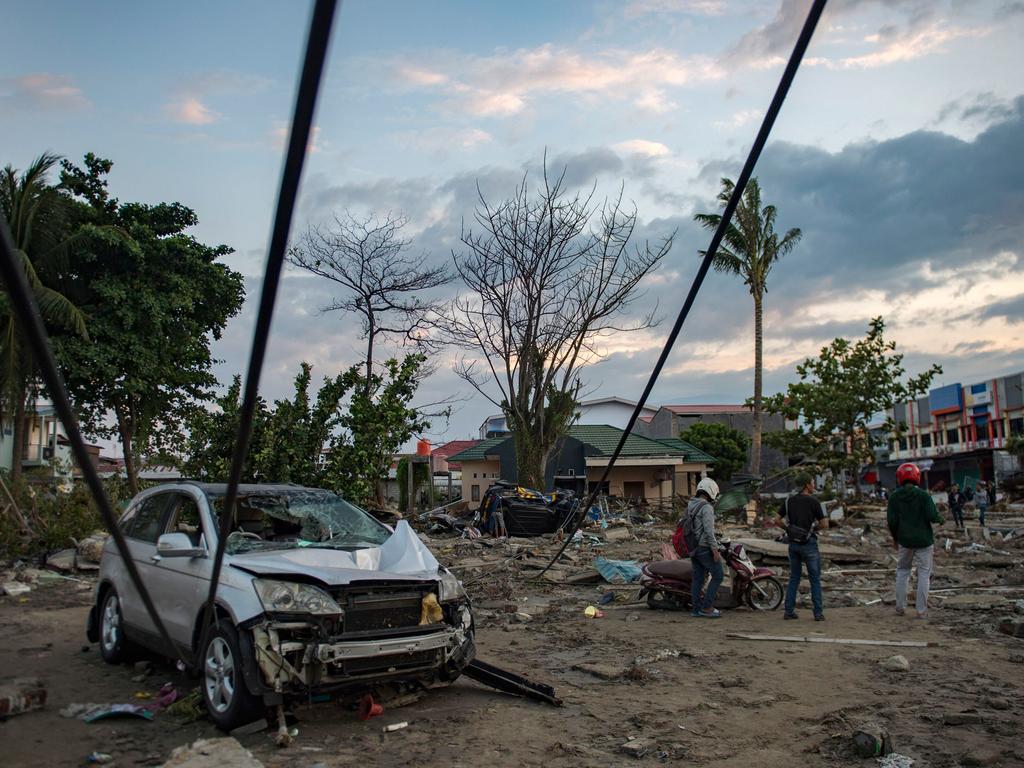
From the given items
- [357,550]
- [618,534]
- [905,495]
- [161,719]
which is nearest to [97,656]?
[161,719]

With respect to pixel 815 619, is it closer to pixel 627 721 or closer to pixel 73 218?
pixel 627 721

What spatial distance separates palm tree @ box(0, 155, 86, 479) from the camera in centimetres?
1848

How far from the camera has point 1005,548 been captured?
18797mm

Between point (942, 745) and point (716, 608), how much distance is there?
6.00 metres

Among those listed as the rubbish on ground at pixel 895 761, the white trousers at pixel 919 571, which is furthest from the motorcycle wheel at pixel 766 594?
the rubbish on ground at pixel 895 761

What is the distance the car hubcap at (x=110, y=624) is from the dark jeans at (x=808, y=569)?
23.8 feet

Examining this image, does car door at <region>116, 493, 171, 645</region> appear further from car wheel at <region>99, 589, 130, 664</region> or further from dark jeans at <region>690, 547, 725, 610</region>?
dark jeans at <region>690, 547, 725, 610</region>

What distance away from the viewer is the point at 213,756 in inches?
182

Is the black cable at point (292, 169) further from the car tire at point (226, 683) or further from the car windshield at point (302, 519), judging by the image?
the car windshield at point (302, 519)

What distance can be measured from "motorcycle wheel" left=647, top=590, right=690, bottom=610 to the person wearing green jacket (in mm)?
2675

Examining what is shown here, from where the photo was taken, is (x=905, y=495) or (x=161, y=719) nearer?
(x=161, y=719)

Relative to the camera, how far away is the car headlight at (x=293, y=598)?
5.31 metres

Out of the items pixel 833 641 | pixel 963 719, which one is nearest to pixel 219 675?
pixel 963 719

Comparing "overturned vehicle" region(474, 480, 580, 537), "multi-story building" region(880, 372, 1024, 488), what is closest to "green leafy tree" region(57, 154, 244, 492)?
"overturned vehicle" region(474, 480, 580, 537)
